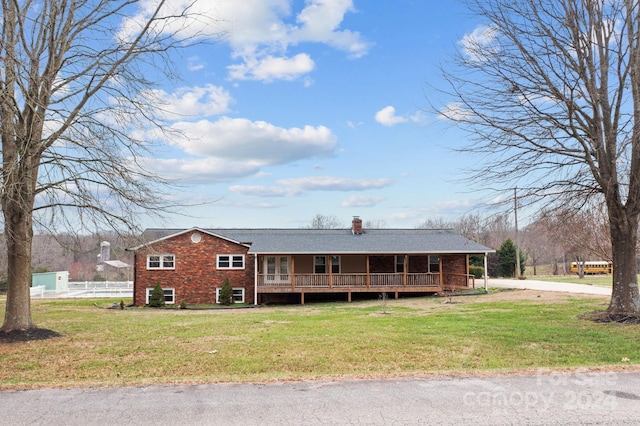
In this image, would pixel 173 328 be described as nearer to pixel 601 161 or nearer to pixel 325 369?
pixel 325 369

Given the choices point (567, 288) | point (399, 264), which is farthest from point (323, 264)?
point (567, 288)

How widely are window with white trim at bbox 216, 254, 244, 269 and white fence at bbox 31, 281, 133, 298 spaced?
11.3 m

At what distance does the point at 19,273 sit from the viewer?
1139 centimetres

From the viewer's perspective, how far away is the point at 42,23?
10.9 m

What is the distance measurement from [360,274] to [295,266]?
170 inches

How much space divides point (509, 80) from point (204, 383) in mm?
10081

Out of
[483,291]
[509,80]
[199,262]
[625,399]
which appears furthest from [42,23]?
[483,291]

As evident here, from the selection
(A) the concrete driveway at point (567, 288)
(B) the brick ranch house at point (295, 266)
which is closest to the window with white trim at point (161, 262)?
(B) the brick ranch house at point (295, 266)

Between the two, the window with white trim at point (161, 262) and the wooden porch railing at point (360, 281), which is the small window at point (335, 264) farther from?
the window with white trim at point (161, 262)

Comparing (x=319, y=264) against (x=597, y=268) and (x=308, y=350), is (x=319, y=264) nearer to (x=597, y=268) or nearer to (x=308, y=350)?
(x=308, y=350)

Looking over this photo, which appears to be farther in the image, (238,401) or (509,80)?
(509,80)

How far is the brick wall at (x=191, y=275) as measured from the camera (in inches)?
1081

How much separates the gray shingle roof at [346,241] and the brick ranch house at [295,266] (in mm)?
55

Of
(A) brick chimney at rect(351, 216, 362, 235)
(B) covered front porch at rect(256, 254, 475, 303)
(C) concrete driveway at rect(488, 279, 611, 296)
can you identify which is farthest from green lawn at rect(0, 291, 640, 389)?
(A) brick chimney at rect(351, 216, 362, 235)
